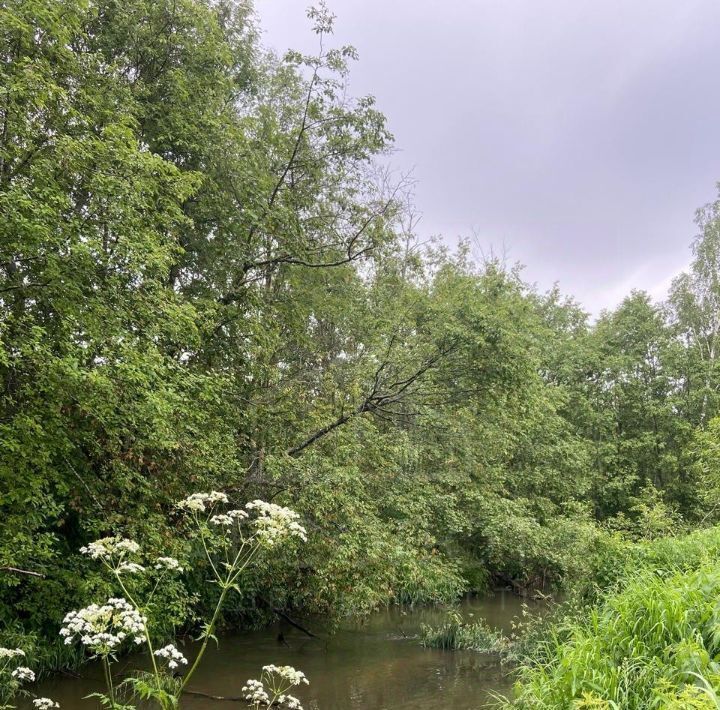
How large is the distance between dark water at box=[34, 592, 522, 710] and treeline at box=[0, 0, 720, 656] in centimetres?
A: 89

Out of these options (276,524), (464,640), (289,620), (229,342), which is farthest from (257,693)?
(464,640)

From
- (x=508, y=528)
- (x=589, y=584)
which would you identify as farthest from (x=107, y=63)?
(x=508, y=528)

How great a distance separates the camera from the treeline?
690 cm

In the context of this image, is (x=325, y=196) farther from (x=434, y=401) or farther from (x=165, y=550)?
(x=165, y=550)

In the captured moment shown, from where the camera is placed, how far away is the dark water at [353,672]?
838 centimetres

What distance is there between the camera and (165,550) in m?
7.80

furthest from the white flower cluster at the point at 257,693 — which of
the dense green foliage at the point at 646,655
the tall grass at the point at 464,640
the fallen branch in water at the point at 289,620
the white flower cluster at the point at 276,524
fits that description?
the tall grass at the point at 464,640

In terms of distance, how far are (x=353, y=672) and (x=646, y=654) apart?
6.79 meters

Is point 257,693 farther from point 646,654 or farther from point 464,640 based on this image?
point 464,640

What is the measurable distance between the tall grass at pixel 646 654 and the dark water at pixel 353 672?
386cm

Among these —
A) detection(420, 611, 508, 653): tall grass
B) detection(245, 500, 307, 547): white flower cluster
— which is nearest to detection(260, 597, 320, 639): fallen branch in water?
detection(420, 611, 508, 653): tall grass

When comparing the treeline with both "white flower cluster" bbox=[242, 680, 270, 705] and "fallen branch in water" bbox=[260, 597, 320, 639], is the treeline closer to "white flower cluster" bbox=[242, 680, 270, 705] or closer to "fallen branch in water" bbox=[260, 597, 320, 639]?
"fallen branch in water" bbox=[260, 597, 320, 639]

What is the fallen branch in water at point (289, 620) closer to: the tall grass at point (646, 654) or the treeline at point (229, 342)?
the treeline at point (229, 342)

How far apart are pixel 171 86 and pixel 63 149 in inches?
184
